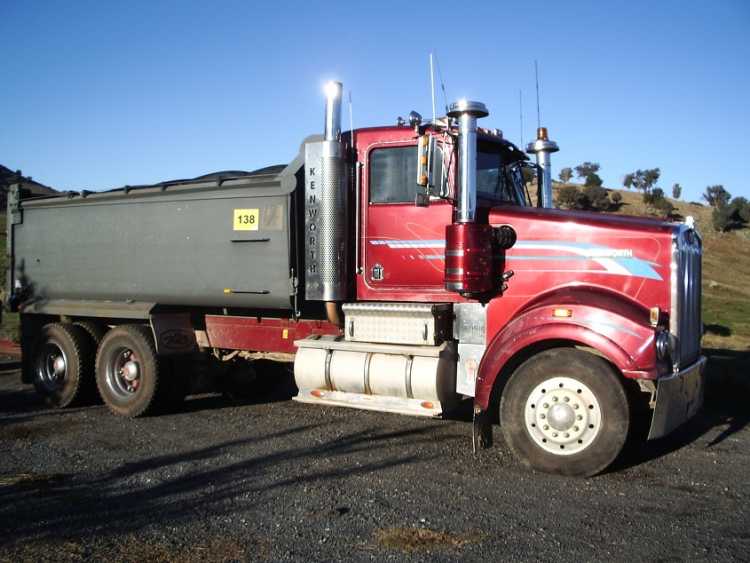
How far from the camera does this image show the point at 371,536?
15.3 ft

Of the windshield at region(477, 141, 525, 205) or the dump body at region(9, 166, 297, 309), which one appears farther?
the dump body at region(9, 166, 297, 309)

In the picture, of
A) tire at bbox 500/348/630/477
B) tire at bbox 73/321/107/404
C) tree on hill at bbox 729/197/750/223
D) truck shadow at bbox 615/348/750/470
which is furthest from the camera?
tree on hill at bbox 729/197/750/223

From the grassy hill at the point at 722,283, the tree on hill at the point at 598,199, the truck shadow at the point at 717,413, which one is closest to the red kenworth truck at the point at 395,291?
the truck shadow at the point at 717,413

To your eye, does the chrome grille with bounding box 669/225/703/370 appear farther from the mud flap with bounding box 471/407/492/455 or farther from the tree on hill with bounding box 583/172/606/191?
the tree on hill with bounding box 583/172/606/191

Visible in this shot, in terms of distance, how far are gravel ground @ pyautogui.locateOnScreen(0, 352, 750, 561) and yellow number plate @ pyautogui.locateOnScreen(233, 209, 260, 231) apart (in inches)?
85.2

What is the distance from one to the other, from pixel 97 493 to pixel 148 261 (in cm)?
372

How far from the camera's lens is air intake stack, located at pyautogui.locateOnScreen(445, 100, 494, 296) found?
6.46 meters

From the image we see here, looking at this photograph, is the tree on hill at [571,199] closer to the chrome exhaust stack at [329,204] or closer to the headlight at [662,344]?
the chrome exhaust stack at [329,204]

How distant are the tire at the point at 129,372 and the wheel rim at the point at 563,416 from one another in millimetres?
4546

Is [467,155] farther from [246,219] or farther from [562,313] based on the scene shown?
[246,219]

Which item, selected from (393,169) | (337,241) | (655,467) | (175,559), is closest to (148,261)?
(337,241)

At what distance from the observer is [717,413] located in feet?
27.6

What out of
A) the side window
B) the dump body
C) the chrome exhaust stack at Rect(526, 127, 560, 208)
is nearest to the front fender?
the side window

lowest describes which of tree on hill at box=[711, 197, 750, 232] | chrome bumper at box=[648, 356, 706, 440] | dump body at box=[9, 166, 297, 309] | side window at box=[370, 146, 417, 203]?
chrome bumper at box=[648, 356, 706, 440]
